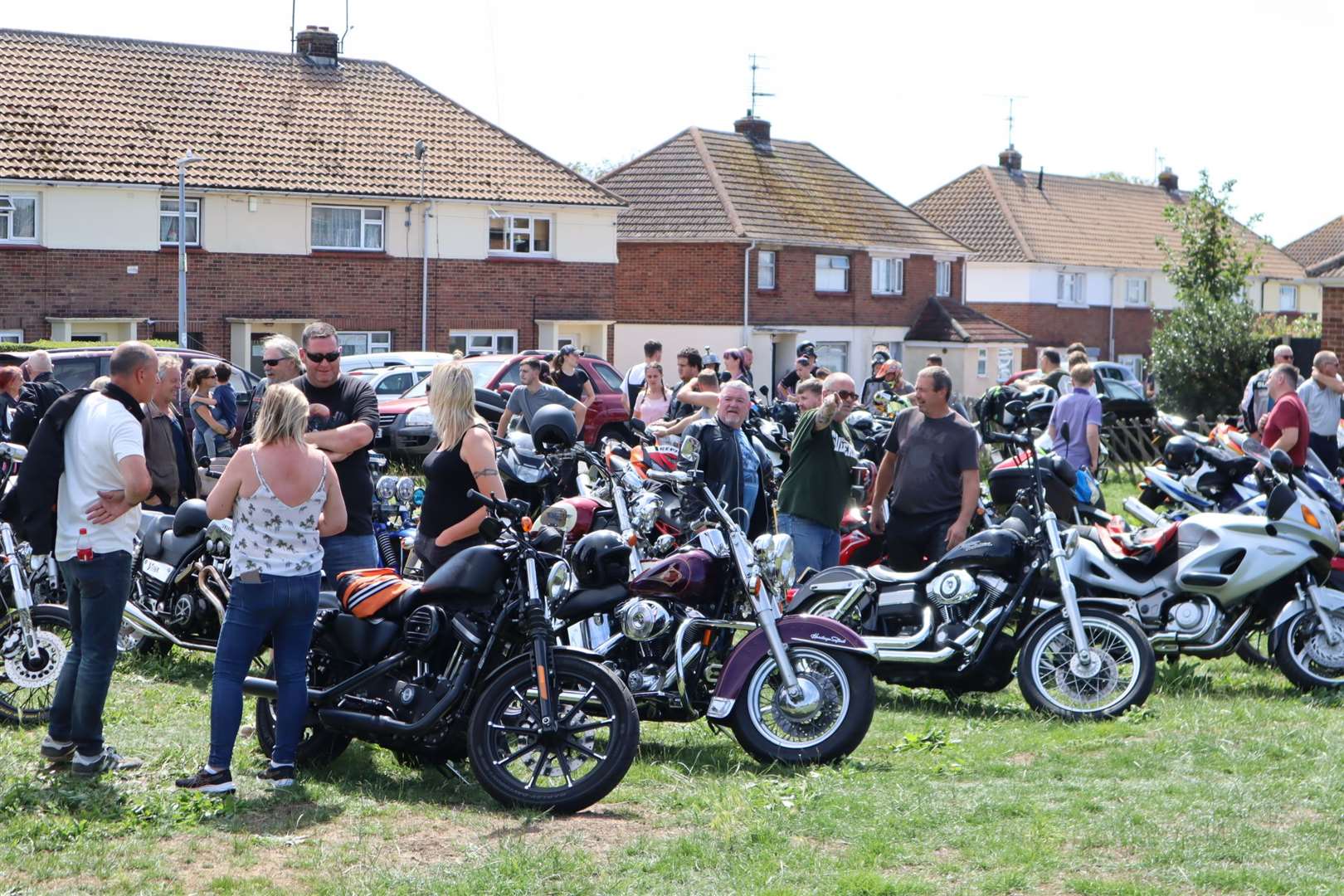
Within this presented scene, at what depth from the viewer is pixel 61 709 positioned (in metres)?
6.54

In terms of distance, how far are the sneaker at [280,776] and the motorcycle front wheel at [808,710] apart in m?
1.90

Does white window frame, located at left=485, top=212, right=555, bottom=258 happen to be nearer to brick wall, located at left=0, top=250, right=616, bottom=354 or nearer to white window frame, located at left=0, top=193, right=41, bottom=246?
brick wall, located at left=0, top=250, right=616, bottom=354

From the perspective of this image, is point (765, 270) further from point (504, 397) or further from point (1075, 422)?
point (1075, 422)

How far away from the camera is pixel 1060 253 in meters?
55.6

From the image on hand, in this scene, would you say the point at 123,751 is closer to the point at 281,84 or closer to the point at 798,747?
the point at 798,747

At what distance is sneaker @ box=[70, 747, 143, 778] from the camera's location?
21.2 feet

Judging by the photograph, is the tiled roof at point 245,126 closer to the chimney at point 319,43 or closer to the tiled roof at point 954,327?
the chimney at point 319,43

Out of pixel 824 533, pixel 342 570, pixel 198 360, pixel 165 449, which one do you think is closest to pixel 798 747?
pixel 342 570

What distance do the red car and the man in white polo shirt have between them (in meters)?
12.1

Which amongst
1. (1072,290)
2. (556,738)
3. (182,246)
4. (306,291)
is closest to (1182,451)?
(556,738)

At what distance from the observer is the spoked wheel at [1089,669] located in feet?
26.0

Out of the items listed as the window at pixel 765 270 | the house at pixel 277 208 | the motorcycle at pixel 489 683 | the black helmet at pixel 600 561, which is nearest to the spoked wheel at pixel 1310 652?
the black helmet at pixel 600 561

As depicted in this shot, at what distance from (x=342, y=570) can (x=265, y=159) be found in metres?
26.5

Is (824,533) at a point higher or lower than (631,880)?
higher
